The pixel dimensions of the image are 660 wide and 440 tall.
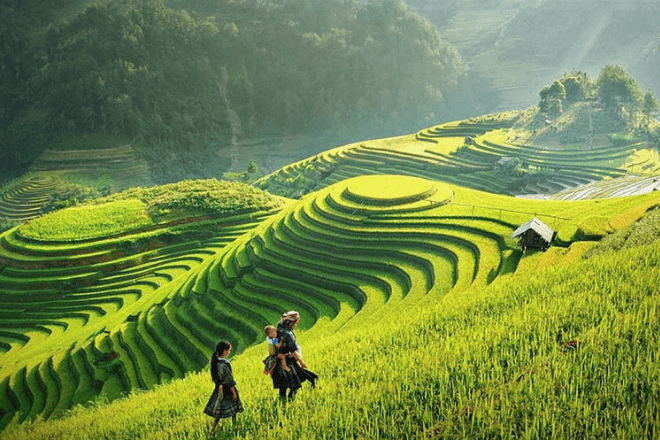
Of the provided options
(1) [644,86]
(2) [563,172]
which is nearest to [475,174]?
(2) [563,172]

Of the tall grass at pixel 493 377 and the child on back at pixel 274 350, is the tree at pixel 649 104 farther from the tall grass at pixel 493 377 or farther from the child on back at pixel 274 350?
the child on back at pixel 274 350

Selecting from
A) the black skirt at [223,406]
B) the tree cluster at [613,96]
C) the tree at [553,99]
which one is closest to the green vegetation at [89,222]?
the black skirt at [223,406]

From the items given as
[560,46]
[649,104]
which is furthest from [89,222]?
[560,46]

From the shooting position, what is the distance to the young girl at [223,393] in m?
8.21

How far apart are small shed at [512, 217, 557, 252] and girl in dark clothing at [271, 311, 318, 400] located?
15.2 m

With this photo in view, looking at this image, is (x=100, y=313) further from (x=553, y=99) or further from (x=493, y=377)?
(x=553, y=99)

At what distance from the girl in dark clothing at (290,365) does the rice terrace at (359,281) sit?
1.34 ft

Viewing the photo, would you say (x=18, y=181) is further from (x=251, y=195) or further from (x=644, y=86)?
(x=644, y=86)

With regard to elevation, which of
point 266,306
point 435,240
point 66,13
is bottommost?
point 266,306

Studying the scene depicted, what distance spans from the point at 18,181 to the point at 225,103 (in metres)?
45.2

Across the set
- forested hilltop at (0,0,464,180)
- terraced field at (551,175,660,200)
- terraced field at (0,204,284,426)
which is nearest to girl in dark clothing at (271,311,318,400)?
terraced field at (0,204,284,426)

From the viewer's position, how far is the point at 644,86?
119 metres

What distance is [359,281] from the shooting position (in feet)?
84.6

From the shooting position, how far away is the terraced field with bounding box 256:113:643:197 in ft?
177
